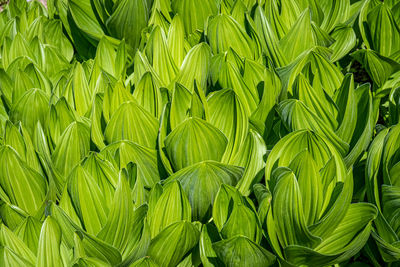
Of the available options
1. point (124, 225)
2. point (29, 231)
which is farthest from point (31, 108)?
point (124, 225)

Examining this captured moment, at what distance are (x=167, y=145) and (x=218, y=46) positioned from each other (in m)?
0.56

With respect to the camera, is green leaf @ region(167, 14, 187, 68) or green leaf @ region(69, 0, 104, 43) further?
green leaf @ region(69, 0, 104, 43)

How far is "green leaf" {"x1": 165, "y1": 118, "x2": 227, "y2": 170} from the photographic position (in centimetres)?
142

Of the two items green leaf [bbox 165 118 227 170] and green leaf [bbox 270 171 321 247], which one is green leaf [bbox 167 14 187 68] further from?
green leaf [bbox 270 171 321 247]

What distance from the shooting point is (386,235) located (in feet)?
4.63

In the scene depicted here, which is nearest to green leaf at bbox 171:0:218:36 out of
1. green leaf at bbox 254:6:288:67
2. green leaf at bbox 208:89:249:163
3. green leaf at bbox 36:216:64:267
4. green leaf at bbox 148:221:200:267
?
green leaf at bbox 254:6:288:67

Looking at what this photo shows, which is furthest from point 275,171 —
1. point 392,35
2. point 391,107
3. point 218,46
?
point 392,35

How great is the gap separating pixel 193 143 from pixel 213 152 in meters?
0.07

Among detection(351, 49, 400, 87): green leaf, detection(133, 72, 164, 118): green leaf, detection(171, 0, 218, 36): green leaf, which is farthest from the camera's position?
detection(171, 0, 218, 36): green leaf

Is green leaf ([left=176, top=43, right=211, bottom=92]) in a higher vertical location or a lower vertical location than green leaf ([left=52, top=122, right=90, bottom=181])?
higher

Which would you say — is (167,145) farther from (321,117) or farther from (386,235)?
(386,235)

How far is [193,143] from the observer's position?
1446 mm

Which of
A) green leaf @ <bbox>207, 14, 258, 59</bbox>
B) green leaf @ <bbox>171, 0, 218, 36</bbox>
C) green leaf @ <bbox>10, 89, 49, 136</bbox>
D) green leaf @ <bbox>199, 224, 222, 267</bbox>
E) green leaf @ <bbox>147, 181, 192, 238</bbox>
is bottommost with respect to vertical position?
green leaf @ <bbox>199, 224, 222, 267</bbox>

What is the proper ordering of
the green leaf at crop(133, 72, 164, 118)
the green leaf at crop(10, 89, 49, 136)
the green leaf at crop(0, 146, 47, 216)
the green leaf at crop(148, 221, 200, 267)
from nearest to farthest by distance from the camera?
the green leaf at crop(148, 221, 200, 267) < the green leaf at crop(0, 146, 47, 216) < the green leaf at crop(133, 72, 164, 118) < the green leaf at crop(10, 89, 49, 136)
